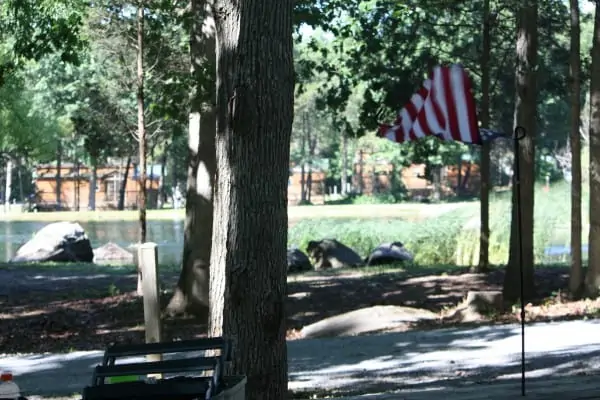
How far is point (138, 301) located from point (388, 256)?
1181 cm

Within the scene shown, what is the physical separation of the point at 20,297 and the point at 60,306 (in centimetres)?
229

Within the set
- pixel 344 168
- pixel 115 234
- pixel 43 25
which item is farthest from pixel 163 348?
pixel 344 168

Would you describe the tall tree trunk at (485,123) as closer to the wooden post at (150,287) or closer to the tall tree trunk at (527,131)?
the tall tree trunk at (527,131)

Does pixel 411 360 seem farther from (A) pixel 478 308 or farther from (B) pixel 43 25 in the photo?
(B) pixel 43 25

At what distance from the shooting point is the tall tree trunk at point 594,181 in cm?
1555

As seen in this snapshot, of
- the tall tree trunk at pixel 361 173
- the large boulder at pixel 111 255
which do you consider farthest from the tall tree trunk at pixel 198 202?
the tall tree trunk at pixel 361 173

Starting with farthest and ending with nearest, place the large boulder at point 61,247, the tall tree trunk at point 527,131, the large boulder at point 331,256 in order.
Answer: the large boulder at point 61,247 < the large boulder at point 331,256 < the tall tree trunk at point 527,131

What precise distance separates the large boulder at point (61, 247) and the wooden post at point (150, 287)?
23.9m

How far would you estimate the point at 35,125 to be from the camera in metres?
43.9

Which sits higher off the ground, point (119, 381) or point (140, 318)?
point (119, 381)

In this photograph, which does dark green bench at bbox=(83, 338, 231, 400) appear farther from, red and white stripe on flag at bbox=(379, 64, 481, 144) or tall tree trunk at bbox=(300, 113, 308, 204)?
tall tree trunk at bbox=(300, 113, 308, 204)

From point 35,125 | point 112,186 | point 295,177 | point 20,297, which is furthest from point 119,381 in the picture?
point 295,177

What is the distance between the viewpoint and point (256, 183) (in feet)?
18.4

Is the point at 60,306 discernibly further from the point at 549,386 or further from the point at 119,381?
the point at 119,381
